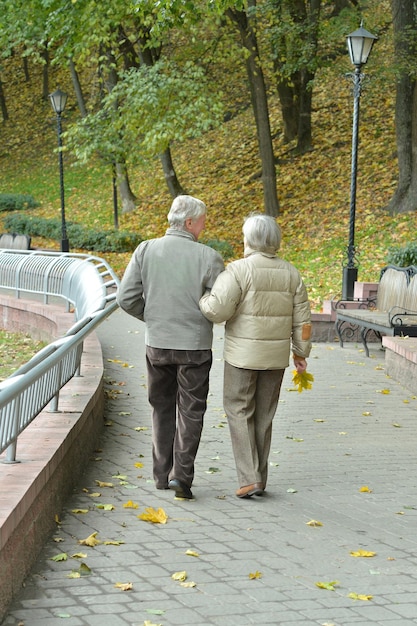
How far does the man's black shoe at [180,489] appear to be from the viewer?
238 inches

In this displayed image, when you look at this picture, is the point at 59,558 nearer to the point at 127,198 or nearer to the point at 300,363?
the point at 300,363

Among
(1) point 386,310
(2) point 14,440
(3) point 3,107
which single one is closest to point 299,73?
(1) point 386,310

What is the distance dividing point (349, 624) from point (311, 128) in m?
25.2

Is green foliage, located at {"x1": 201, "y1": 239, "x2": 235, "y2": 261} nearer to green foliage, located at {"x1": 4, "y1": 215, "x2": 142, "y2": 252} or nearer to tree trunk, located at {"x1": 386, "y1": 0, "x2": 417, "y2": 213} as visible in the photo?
green foliage, located at {"x1": 4, "y1": 215, "x2": 142, "y2": 252}

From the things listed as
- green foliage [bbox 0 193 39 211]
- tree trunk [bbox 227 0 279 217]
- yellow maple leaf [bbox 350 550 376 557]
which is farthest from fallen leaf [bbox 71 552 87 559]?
green foliage [bbox 0 193 39 211]

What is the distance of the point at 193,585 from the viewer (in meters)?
4.52

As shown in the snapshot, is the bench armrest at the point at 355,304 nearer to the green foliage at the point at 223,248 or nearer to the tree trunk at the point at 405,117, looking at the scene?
the tree trunk at the point at 405,117

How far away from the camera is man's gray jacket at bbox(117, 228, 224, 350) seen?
19.5ft

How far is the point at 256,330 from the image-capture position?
596 centimetres

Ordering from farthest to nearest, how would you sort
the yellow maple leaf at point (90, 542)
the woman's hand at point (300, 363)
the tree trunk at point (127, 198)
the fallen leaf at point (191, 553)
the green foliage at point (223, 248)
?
the tree trunk at point (127, 198) < the green foliage at point (223, 248) < the woman's hand at point (300, 363) < the yellow maple leaf at point (90, 542) < the fallen leaf at point (191, 553)

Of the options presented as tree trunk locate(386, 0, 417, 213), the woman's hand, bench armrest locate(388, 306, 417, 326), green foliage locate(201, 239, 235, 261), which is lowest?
bench armrest locate(388, 306, 417, 326)

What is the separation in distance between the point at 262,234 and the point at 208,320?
60 cm

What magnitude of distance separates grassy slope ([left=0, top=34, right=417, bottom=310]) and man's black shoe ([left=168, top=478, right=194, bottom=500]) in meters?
10.3

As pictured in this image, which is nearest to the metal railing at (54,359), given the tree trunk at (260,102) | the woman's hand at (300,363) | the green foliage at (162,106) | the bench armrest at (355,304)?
the woman's hand at (300,363)
